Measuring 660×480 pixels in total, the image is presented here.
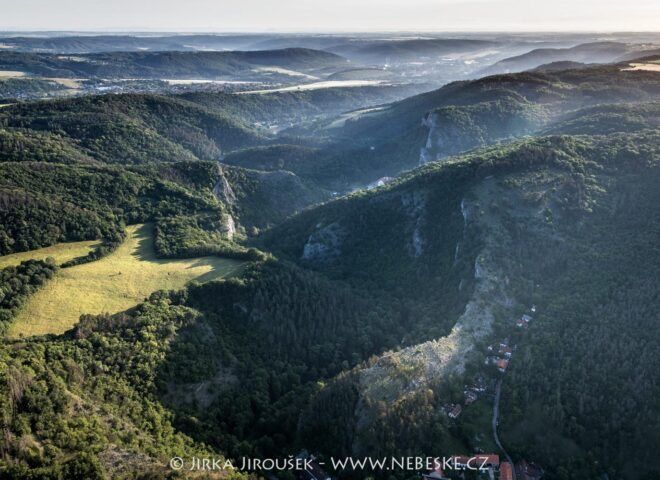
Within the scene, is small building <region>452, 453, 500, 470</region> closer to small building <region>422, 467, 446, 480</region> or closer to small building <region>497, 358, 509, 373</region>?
small building <region>422, 467, 446, 480</region>

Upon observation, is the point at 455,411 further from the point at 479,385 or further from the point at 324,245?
the point at 324,245

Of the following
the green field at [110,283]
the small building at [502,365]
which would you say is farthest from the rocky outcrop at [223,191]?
the small building at [502,365]

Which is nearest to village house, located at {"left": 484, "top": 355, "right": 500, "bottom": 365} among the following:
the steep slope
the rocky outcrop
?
the steep slope

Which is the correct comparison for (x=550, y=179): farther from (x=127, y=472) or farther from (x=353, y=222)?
(x=127, y=472)

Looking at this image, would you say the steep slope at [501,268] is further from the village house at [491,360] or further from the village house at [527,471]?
the village house at [527,471]

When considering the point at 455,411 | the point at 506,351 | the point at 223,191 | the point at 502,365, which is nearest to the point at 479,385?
the point at 502,365

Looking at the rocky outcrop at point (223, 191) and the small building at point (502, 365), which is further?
the rocky outcrop at point (223, 191)
